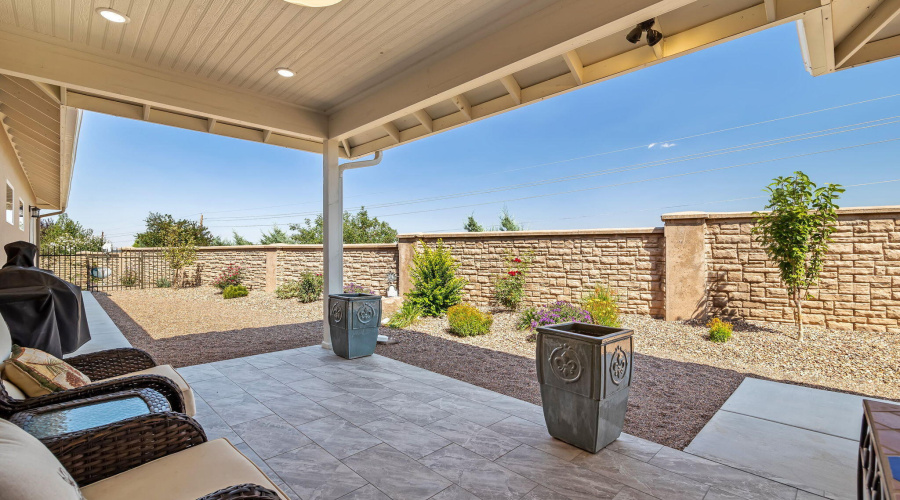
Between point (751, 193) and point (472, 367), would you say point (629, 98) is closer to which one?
point (751, 193)

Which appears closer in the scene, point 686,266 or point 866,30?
point 866,30

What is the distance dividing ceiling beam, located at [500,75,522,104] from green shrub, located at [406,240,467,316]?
419 cm

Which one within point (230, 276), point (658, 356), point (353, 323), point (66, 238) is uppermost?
point (66, 238)

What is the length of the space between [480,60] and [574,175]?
2516 centimetres

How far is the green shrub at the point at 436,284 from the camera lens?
7.45 metres

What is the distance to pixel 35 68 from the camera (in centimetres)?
293

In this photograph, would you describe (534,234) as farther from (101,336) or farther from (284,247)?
(284,247)

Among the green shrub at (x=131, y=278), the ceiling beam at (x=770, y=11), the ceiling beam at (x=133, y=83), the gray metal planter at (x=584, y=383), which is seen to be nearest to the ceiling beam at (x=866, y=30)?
the ceiling beam at (x=770, y=11)

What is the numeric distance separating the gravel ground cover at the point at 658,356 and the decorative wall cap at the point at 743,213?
143 centimetres

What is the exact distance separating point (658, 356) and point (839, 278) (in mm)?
2443

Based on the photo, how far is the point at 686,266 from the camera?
5867 millimetres

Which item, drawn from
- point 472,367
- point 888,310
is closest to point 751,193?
point 888,310

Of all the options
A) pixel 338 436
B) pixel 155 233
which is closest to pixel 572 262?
pixel 338 436

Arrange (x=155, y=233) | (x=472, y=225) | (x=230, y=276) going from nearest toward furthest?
(x=230, y=276), (x=472, y=225), (x=155, y=233)
